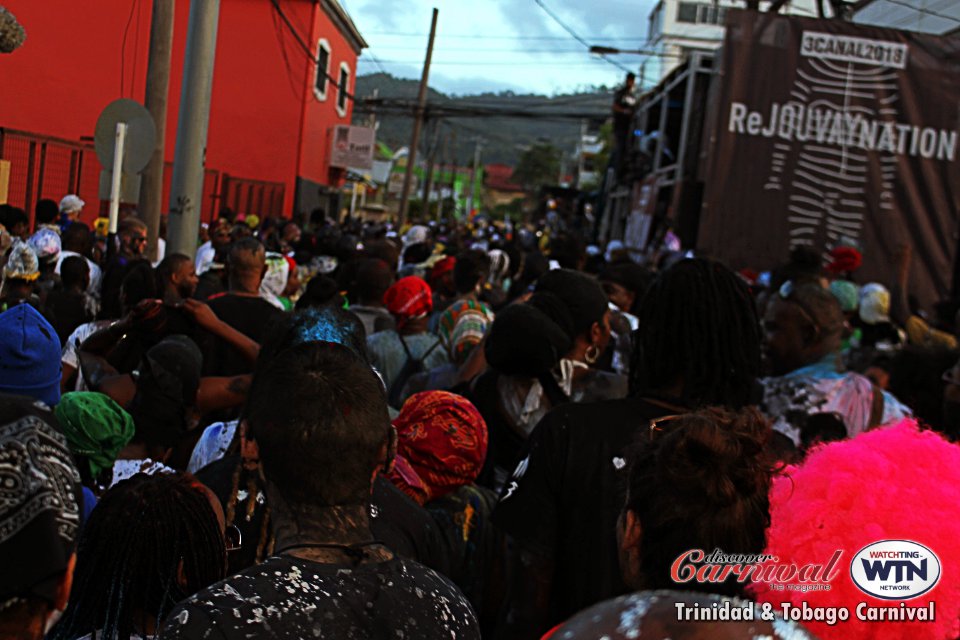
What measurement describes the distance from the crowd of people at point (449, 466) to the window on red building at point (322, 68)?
2586 centimetres

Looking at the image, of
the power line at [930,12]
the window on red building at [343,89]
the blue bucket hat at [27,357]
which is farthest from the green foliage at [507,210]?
the blue bucket hat at [27,357]

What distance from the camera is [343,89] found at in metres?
34.8

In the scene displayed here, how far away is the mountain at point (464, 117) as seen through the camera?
40.2m

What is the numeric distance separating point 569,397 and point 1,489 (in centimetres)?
254

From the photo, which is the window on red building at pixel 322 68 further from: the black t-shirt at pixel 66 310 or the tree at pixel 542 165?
the tree at pixel 542 165

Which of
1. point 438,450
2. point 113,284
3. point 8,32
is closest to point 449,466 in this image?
point 438,450

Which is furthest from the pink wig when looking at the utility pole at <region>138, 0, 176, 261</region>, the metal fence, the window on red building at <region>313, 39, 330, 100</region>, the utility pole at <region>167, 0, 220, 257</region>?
the window on red building at <region>313, 39, 330, 100</region>

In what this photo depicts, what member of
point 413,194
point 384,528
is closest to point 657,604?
point 384,528

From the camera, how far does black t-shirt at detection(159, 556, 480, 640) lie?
5.22ft

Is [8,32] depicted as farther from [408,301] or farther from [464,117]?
[464,117]

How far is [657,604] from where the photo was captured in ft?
3.51

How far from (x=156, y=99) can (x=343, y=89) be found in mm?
26098

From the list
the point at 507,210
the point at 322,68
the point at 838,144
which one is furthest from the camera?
the point at 507,210

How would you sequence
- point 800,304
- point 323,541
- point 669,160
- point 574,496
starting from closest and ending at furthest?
point 323,541 < point 574,496 < point 800,304 < point 669,160
